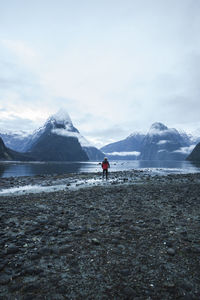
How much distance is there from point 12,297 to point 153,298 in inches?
127

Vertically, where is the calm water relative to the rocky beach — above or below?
below

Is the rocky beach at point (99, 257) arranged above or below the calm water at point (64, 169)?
above

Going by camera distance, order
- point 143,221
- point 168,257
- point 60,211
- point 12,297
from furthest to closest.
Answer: point 60,211 → point 143,221 → point 168,257 → point 12,297

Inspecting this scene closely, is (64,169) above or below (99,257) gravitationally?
below

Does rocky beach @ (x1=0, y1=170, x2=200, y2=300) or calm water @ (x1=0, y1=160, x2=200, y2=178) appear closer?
rocky beach @ (x1=0, y1=170, x2=200, y2=300)

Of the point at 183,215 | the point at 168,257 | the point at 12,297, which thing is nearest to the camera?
the point at 12,297

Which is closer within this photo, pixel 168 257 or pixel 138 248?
pixel 168 257

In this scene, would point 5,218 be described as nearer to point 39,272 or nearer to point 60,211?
point 60,211

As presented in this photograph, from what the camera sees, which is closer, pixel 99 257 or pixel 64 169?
pixel 99 257

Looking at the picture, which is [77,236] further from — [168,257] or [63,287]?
[168,257]

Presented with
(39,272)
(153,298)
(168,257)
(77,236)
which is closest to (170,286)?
(153,298)

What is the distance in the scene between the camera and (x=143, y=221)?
364 inches

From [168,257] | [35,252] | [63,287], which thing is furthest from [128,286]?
[35,252]

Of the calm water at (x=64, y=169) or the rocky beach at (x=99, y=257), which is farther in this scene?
the calm water at (x=64, y=169)
